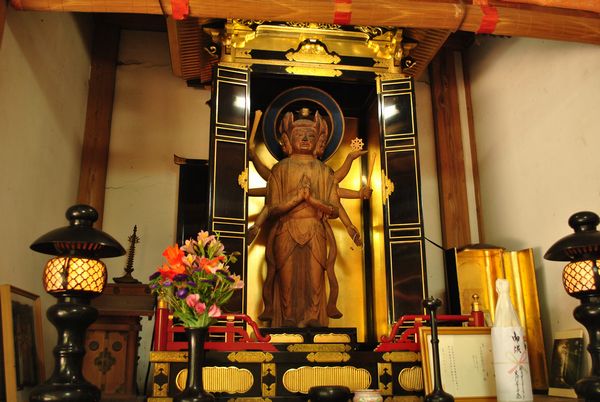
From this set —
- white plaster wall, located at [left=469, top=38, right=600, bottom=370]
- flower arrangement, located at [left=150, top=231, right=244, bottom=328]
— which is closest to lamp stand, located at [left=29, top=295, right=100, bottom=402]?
flower arrangement, located at [left=150, top=231, right=244, bottom=328]

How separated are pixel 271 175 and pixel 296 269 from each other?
2.40 ft

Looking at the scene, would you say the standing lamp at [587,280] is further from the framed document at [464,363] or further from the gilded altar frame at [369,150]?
the gilded altar frame at [369,150]

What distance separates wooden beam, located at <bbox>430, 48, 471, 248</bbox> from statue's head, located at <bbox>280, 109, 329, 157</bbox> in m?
1.23

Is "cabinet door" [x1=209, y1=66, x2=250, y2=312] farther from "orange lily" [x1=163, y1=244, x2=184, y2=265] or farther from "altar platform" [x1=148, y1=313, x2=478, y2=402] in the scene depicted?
"orange lily" [x1=163, y1=244, x2=184, y2=265]

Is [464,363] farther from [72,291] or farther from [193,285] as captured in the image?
Answer: [72,291]

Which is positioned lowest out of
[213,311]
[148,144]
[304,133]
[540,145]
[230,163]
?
[213,311]

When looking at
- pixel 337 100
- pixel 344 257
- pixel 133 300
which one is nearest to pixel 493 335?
pixel 344 257

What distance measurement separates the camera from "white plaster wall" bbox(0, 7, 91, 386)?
3115mm

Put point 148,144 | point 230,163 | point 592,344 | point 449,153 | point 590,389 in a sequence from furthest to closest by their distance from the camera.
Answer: point 449,153 < point 148,144 < point 230,163 < point 592,344 < point 590,389

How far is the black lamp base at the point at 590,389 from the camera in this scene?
243cm

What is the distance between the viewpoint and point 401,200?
13.4 ft

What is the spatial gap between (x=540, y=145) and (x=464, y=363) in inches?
67.7

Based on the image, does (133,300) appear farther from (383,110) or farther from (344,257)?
(383,110)

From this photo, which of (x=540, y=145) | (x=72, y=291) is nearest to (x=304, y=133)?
(x=540, y=145)
